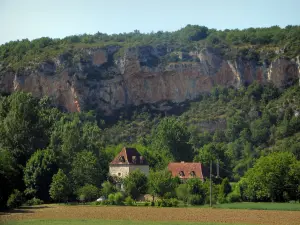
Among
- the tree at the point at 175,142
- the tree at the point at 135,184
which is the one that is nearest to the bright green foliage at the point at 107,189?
the tree at the point at 135,184

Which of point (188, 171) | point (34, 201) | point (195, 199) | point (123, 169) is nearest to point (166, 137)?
point (188, 171)

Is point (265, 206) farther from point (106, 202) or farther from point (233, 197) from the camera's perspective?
point (106, 202)

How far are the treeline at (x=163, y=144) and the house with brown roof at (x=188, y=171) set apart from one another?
2334 millimetres

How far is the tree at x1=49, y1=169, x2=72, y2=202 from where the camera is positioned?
83125 millimetres

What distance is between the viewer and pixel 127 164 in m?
97.6

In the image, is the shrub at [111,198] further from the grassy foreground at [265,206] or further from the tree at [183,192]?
the grassy foreground at [265,206]

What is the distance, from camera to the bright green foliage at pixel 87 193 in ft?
283

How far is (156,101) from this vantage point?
159 meters

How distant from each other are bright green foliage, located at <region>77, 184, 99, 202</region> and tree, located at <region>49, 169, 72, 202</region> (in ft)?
8.12

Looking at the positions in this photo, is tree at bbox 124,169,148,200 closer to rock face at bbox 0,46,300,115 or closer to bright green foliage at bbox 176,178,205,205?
bright green foliage at bbox 176,178,205,205

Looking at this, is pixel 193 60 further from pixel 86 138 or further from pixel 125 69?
pixel 86 138

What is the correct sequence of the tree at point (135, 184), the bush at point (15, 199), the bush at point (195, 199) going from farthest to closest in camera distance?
the tree at point (135, 184), the bush at point (195, 199), the bush at point (15, 199)

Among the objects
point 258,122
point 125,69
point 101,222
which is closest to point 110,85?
point 125,69

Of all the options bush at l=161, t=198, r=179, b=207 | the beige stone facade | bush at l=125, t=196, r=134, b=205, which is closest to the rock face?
the beige stone facade
